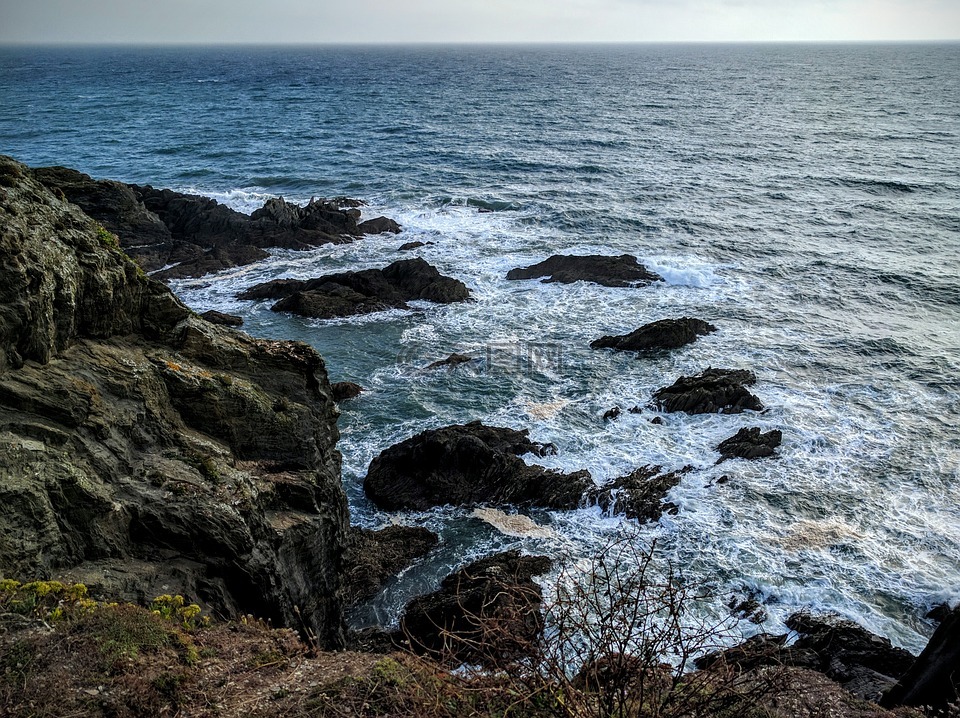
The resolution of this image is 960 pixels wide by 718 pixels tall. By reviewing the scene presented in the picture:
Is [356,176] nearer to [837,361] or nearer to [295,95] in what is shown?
[837,361]

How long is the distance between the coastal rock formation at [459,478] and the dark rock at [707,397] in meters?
6.13

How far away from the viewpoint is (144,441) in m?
12.6

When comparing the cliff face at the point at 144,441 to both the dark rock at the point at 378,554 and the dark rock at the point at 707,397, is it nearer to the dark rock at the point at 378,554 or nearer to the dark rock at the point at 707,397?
the dark rock at the point at 378,554

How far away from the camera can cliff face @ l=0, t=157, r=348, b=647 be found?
429 inches

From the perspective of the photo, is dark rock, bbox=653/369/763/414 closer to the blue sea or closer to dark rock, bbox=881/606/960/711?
the blue sea

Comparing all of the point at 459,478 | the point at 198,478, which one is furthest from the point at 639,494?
the point at 198,478

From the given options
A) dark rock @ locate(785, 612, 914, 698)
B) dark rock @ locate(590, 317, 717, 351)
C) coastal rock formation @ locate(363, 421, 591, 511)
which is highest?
dark rock @ locate(590, 317, 717, 351)

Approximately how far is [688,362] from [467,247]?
1999cm

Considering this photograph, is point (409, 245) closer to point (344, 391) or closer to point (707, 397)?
point (344, 391)

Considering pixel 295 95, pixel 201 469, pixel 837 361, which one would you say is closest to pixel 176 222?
pixel 201 469

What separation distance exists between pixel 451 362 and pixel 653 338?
942cm

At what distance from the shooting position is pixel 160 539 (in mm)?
11703

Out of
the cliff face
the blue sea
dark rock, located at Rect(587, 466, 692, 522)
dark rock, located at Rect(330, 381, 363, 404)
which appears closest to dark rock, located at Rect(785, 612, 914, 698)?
the blue sea

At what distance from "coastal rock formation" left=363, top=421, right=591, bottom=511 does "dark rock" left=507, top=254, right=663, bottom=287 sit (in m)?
19.5
